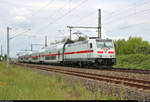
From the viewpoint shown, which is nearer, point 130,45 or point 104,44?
point 104,44

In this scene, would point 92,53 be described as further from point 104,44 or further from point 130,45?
point 130,45

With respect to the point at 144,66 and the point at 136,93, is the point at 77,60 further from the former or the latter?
the point at 136,93

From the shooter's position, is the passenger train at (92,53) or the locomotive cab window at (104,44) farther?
the locomotive cab window at (104,44)

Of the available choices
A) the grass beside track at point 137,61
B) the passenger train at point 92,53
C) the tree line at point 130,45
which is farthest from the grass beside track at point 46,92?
the tree line at point 130,45

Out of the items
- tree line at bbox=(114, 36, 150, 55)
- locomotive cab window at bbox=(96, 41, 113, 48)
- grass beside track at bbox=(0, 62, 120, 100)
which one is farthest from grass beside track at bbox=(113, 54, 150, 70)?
tree line at bbox=(114, 36, 150, 55)

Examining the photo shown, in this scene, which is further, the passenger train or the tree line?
the tree line

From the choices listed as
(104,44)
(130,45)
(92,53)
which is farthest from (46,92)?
(130,45)

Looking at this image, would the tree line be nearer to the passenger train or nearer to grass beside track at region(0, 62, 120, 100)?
the passenger train

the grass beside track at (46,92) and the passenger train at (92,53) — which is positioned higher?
the passenger train at (92,53)

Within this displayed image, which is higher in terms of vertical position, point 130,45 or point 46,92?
point 130,45

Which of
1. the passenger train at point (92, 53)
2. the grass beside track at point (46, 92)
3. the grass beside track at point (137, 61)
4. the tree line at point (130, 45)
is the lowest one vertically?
the grass beside track at point (46, 92)

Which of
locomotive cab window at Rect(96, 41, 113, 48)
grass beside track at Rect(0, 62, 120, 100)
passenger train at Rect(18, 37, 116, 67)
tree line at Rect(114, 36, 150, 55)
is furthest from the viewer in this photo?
tree line at Rect(114, 36, 150, 55)

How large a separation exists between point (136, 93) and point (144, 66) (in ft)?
61.9

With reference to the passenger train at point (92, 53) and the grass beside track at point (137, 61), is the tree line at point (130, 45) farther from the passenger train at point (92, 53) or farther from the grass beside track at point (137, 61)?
the passenger train at point (92, 53)
